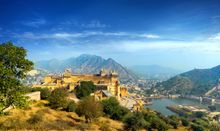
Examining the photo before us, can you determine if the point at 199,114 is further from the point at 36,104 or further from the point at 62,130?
the point at 62,130

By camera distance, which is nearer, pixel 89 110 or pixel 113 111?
pixel 89 110

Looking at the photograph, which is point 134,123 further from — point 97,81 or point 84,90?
point 97,81

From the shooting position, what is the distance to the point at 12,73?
45.6 feet

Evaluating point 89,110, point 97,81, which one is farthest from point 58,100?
point 97,81

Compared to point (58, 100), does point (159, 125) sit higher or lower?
lower

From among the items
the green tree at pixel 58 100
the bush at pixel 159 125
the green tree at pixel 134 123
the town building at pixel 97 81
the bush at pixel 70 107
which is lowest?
the bush at pixel 159 125

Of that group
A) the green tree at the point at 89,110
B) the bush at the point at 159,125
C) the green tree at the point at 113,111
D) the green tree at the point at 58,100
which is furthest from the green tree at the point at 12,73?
the bush at the point at 159,125

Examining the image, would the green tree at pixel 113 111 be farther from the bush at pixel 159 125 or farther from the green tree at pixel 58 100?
the green tree at pixel 58 100

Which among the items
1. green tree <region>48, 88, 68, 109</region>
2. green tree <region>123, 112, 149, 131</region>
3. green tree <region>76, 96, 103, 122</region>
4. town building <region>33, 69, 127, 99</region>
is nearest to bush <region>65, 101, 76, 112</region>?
green tree <region>48, 88, 68, 109</region>

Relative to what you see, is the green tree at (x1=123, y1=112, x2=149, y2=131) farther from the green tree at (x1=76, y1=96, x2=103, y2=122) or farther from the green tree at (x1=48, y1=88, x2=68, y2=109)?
the green tree at (x1=48, y1=88, x2=68, y2=109)

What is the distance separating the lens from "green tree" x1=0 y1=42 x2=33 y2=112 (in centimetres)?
1359

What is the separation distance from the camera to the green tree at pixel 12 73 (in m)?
13.6

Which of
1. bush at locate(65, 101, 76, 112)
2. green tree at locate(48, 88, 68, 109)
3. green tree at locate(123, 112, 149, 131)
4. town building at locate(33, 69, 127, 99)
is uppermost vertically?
town building at locate(33, 69, 127, 99)

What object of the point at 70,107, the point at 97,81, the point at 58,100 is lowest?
the point at 70,107
